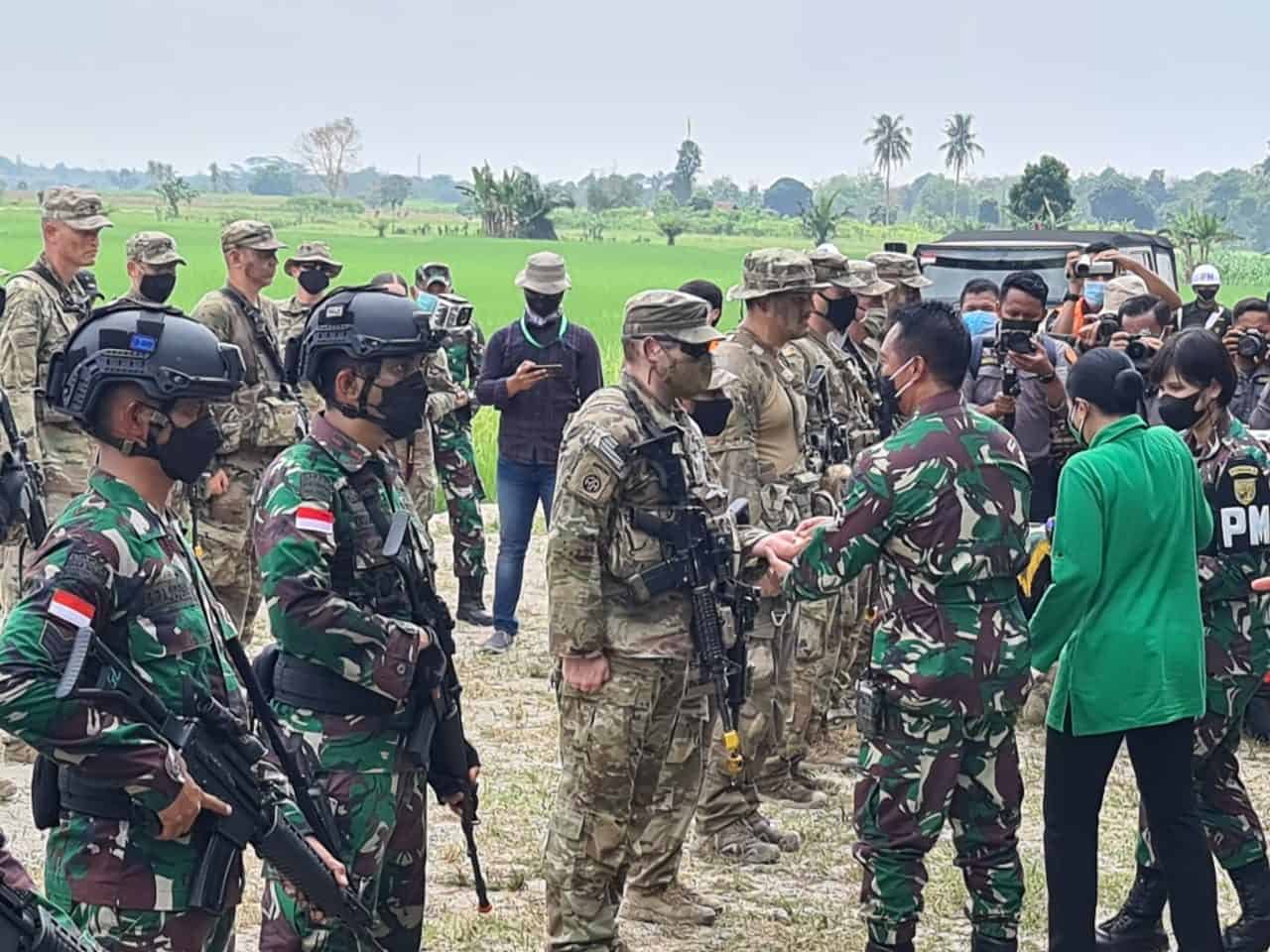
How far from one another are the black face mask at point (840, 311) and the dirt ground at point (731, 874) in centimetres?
213

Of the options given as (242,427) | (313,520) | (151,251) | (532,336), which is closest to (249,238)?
(151,251)

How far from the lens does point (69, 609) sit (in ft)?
10.3

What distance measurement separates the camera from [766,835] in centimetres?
643

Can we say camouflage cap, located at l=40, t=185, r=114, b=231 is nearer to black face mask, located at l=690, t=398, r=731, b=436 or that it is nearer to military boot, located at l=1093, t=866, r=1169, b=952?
black face mask, located at l=690, t=398, r=731, b=436

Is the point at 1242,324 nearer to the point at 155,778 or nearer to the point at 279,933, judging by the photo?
the point at 279,933

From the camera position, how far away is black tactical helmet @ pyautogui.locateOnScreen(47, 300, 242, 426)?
337cm

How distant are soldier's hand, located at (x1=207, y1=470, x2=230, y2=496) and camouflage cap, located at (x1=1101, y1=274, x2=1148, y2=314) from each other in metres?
5.26

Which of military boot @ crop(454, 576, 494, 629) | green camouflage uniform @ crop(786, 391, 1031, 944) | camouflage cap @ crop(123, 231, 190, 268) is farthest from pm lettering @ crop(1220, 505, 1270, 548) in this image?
military boot @ crop(454, 576, 494, 629)

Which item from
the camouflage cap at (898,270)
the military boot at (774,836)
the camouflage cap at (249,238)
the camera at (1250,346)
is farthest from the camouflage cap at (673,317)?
the camera at (1250,346)

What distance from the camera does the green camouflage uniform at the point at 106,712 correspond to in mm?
3121

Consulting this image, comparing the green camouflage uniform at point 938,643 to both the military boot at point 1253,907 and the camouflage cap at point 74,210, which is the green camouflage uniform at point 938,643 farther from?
the camouflage cap at point 74,210

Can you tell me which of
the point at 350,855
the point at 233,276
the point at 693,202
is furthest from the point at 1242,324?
the point at 693,202

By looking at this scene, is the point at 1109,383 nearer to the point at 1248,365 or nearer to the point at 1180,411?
the point at 1180,411

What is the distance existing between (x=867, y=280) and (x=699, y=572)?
3.53 meters
